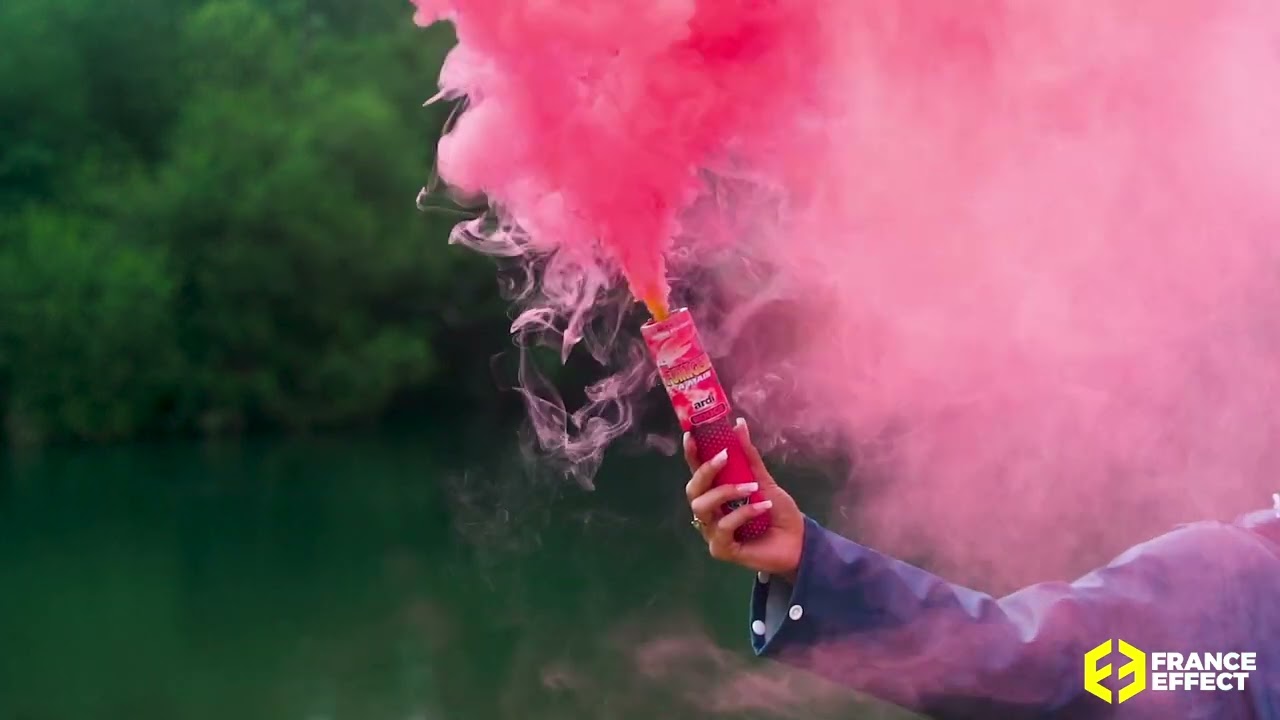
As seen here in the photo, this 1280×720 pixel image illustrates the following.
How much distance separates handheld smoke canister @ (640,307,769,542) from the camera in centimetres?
195

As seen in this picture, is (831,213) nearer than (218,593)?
Yes

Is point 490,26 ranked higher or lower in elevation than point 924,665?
higher

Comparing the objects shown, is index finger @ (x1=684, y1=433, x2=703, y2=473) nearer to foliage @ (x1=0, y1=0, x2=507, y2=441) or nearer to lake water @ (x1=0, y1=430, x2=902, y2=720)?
lake water @ (x1=0, y1=430, x2=902, y2=720)

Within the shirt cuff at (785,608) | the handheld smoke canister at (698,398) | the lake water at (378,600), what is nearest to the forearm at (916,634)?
the shirt cuff at (785,608)

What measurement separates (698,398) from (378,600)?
37.2 feet

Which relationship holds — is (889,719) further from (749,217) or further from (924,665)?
(924,665)

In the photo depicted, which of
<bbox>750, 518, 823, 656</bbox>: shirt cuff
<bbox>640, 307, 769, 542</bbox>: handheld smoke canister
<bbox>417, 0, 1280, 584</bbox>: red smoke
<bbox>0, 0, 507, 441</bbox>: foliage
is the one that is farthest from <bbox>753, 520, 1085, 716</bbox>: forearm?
<bbox>0, 0, 507, 441</bbox>: foliage

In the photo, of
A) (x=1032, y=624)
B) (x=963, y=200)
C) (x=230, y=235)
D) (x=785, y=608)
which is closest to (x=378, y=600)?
(x=963, y=200)

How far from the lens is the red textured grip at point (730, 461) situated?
6.40 feet

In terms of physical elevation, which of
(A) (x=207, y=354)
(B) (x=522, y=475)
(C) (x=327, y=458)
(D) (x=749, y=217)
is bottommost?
(D) (x=749, y=217)

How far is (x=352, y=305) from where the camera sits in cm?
2338

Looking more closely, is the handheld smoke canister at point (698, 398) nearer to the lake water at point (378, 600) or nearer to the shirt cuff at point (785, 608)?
the shirt cuff at point (785, 608)

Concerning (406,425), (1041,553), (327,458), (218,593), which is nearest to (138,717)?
(218,593)

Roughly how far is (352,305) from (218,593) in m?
10.2
